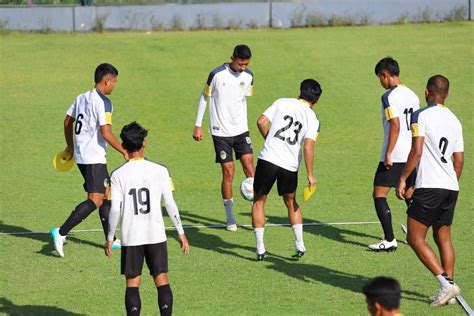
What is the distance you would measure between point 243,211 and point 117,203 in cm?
596

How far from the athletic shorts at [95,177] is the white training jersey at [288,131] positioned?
2017 millimetres

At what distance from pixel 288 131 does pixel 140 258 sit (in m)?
3.06

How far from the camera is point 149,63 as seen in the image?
2570 centimetres

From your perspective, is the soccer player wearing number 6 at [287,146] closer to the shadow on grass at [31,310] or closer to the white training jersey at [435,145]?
the white training jersey at [435,145]

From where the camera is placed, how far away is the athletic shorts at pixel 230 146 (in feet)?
44.8

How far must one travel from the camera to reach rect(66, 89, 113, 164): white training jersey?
464 inches

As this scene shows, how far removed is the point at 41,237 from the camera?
517 inches

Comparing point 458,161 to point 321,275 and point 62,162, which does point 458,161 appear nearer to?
point 321,275

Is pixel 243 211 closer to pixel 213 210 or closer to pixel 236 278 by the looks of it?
pixel 213 210

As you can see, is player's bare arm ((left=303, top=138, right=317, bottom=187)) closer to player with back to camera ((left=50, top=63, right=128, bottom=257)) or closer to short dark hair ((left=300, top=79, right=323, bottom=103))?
short dark hair ((left=300, top=79, right=323, bottom=103))

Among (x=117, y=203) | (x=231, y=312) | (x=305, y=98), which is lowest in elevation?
(x=231, y=312)

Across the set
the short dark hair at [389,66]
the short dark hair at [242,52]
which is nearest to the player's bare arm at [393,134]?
the short dark hair at [389,66]

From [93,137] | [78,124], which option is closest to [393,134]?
[93,137]

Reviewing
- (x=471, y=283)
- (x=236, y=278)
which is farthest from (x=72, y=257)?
(x=471, y=283)
